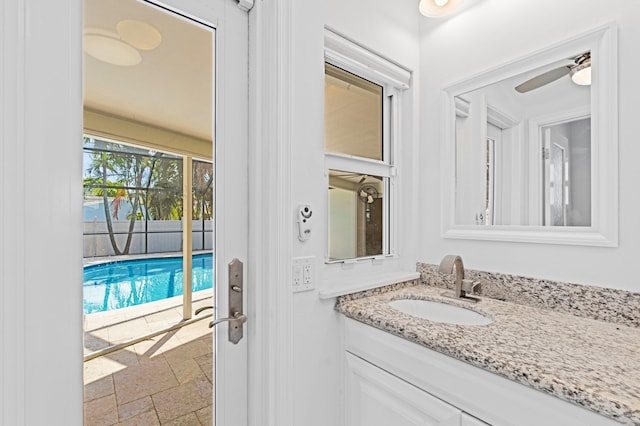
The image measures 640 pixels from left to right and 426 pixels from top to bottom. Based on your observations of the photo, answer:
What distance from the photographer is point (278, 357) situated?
3.71 feet

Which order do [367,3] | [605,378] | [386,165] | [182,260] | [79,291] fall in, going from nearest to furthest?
1. [605,378]
2. [79,291]
3. [182,260]
4. [367,3]
5. [386,165]

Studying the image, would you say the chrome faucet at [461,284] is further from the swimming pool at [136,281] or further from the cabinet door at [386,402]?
the swimming pool at [136,281]

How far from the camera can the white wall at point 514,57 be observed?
109cm

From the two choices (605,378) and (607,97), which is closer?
(605,378)

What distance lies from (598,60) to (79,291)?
6.24 ft

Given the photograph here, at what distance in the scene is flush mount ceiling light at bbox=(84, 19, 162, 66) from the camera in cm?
88

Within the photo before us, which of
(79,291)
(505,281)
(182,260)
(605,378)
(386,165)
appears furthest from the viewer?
(386,165)

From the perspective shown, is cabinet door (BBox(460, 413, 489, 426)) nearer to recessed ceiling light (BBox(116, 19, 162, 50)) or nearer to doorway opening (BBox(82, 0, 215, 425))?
doorway opening (BBox(82, 0, 215, 425))

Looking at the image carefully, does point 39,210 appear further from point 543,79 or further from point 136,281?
point 543,79

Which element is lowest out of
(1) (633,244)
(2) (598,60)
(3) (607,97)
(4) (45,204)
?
(1) (633,244)

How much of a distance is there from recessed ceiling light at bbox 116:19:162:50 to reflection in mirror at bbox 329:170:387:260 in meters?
0.83

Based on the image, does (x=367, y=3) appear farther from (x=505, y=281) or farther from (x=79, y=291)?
(x=79, y=291)

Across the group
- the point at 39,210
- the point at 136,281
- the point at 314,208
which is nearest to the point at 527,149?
the point at 314,208

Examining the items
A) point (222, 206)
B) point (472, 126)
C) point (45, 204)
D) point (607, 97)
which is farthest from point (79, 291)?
point (607, 97)
